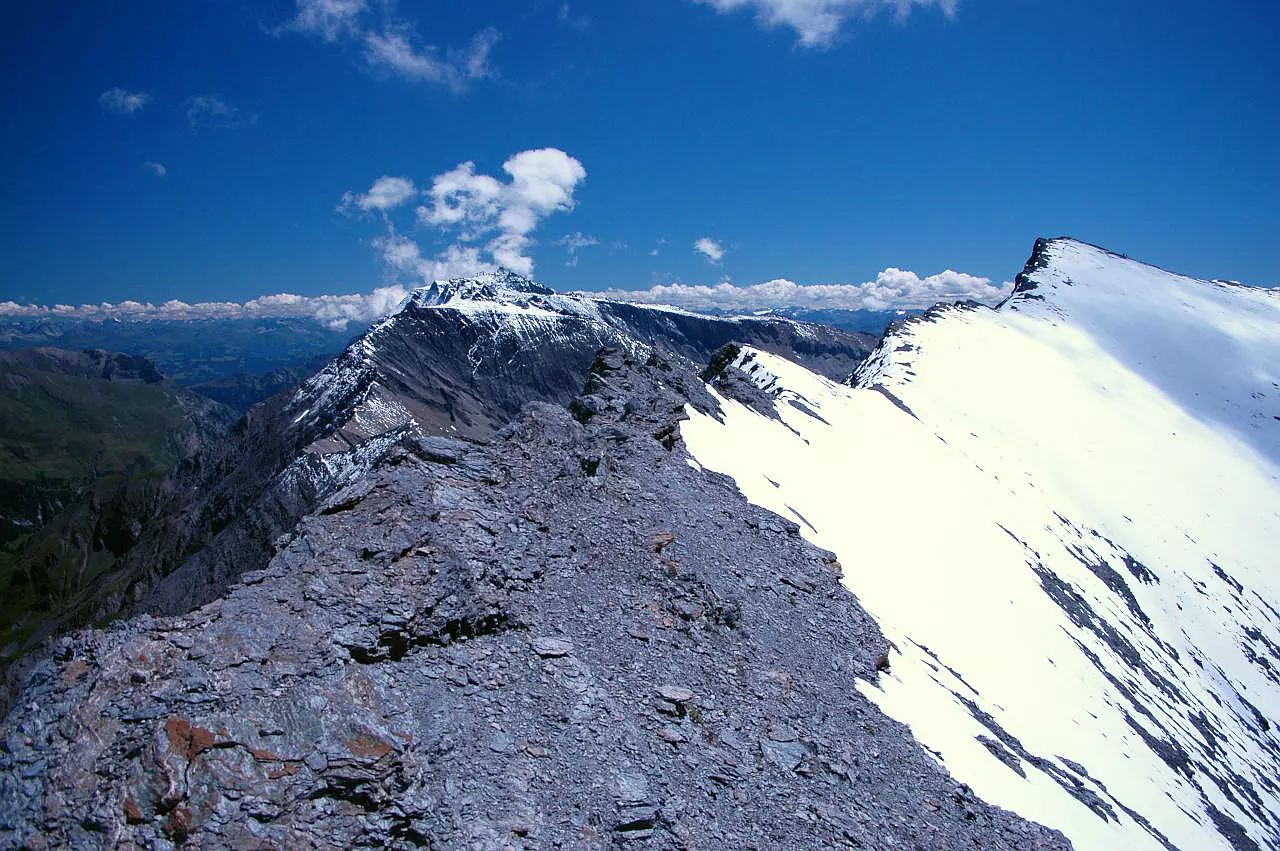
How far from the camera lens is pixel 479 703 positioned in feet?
39.7

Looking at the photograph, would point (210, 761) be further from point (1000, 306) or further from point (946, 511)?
point (1000, 306)

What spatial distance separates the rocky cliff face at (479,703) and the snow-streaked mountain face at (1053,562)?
4288 mm

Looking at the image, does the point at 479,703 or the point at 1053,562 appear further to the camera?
the point at 1053,562

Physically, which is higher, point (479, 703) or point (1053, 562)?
point (1053, 562)

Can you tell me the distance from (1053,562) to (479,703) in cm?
5008

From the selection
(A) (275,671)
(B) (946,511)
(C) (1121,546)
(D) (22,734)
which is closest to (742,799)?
(A) (275,671)

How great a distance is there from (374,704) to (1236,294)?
251 metres

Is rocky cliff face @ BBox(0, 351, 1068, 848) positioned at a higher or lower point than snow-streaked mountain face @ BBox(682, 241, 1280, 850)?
lower

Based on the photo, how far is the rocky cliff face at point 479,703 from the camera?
945 cm

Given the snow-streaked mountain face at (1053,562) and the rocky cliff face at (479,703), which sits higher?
the snow-streaked mountain face at (1053,562)

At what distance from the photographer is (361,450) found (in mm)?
136125

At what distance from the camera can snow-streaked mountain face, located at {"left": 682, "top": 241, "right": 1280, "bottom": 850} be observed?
2423 cm

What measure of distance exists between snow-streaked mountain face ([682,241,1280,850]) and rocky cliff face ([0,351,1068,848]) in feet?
14.1

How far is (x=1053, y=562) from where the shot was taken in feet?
155
